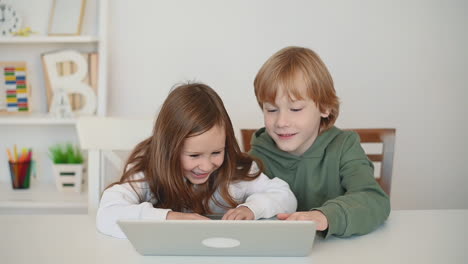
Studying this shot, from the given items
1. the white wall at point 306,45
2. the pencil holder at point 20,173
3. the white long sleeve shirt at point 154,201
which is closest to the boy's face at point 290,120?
the white long sleeve shirt at point 154,201

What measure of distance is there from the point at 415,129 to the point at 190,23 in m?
1.13

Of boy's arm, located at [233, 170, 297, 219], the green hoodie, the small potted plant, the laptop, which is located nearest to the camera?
the laptop

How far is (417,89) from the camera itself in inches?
105

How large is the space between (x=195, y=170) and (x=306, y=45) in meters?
1.44

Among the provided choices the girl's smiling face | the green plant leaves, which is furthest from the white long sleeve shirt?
the green plant leaves

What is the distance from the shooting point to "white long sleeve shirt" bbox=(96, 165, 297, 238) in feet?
3.74

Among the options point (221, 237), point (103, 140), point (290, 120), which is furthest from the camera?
point (103, 140)

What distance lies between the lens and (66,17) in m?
2.58

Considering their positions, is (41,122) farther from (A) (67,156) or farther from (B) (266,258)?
(B) (266,258)

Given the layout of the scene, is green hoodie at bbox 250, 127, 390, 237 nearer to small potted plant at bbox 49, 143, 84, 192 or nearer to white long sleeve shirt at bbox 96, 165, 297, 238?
white long sleeve shirt at bbox 96, 165, 297, 238

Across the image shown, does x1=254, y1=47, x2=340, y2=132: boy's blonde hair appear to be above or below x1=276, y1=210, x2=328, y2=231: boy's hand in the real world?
above

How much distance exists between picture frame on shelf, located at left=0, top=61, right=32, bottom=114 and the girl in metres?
1.42

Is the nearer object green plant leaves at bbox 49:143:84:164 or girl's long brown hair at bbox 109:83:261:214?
girl's long brown hair at bbox 109:83:261:214

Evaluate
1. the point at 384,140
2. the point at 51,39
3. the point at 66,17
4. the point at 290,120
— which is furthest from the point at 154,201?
the point at 66,17
